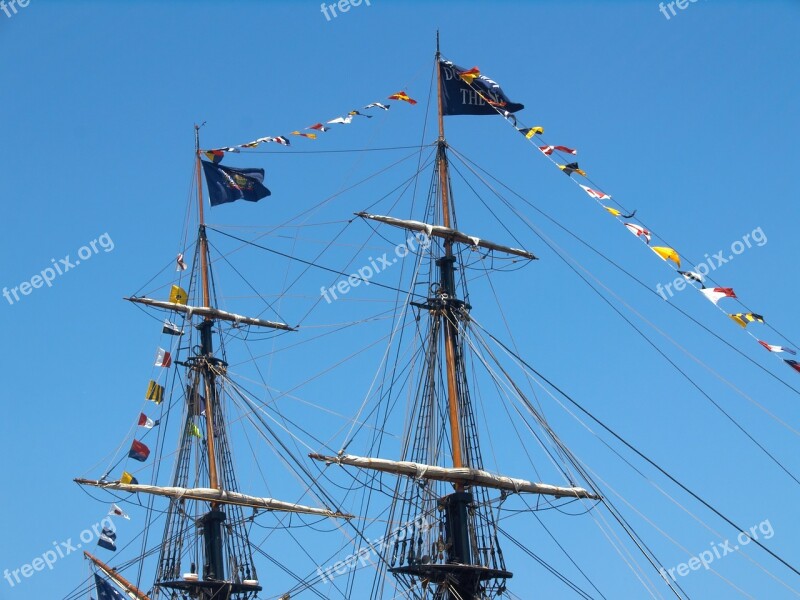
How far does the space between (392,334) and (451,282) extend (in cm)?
381

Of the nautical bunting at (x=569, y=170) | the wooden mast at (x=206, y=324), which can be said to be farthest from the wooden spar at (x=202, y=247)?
the nautical bunting at (x=569, y=170)

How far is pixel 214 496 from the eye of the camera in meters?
74.3

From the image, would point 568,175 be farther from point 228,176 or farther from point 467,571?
point 228,176

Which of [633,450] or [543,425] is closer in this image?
[633,450]

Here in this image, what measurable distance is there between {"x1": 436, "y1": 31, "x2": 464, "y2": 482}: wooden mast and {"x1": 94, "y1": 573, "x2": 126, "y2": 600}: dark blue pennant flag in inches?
769

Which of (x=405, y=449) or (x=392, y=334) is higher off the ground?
(x=392, y=334)

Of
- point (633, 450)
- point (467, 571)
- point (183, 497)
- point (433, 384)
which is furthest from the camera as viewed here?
point (183, 497)

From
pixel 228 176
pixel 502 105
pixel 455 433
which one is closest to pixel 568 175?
pixel 502 105

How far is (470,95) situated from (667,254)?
48.5 feet

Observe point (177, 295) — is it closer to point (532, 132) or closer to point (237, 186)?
point (237, 186)

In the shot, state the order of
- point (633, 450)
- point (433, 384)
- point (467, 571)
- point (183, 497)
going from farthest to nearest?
point (183, 497) < point (433, 384) < point (467, 571) < point (633, 450)

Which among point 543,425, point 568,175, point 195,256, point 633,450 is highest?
point 195,256

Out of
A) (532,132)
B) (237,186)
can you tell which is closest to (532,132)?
(532,132)

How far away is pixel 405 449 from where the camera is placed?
64188 mm
